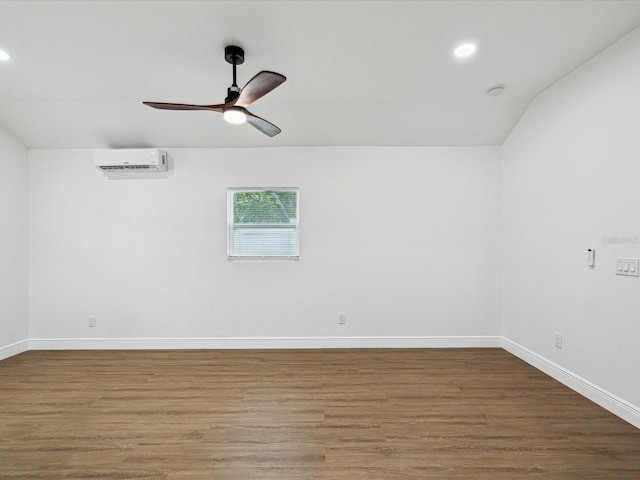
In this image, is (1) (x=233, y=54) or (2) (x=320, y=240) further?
(2) (x=320, y=240)

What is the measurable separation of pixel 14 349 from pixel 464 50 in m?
5.43

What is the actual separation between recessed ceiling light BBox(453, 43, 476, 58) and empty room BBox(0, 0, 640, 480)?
0.02 metres

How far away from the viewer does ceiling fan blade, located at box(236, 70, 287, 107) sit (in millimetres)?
1916

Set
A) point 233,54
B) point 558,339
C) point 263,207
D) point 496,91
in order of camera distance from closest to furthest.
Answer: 1. point 233,54
2. point 558,339
3. point 496,91
4. point 263,207

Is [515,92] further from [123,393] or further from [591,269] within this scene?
[123,393]

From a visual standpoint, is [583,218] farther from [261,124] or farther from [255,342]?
[255,342]

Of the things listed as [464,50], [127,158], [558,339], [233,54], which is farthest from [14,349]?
[558,339]

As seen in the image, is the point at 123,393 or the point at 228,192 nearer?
the point at 123,393

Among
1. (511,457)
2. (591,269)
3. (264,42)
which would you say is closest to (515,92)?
(591,269)

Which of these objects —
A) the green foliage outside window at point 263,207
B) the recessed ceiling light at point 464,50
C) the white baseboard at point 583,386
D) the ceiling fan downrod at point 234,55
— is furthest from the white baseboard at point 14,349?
the white baseboard at point 583,386

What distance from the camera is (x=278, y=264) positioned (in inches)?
151

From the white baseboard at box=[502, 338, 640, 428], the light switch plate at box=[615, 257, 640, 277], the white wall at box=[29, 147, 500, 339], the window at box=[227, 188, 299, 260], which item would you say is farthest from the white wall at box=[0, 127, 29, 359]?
the light switch plate at box=[615, 257, 640, 277]

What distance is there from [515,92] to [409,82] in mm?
1067

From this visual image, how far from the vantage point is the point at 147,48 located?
7.89 ft
